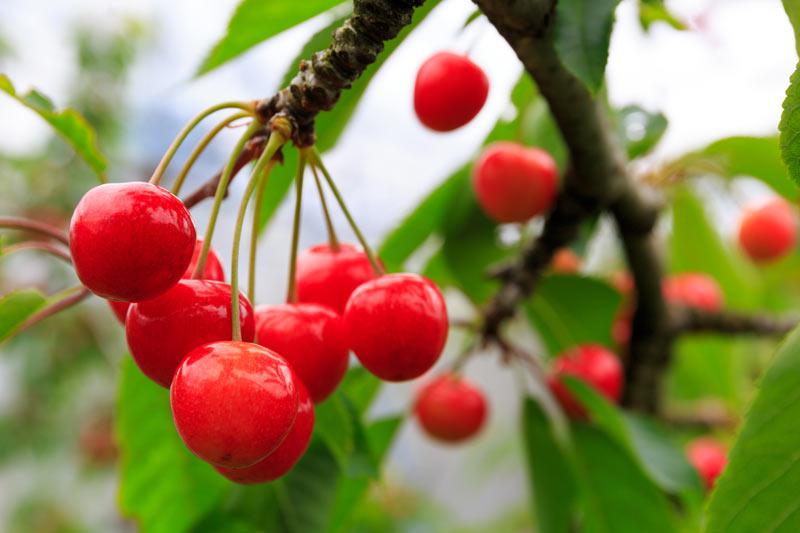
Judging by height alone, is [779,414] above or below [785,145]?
below

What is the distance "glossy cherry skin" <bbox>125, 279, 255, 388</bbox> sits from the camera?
48cm

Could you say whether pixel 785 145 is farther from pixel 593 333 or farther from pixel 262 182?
pixel 593 333

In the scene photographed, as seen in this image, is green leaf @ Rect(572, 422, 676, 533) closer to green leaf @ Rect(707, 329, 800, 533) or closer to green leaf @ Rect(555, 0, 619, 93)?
green leaf @ Rect(707, 329, 800, 533)

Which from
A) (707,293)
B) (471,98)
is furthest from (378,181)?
(471,98)

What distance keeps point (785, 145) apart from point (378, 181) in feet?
14.3

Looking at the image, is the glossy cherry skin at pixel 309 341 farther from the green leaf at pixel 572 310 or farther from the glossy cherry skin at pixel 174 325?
the green leaf at pixel 572 310

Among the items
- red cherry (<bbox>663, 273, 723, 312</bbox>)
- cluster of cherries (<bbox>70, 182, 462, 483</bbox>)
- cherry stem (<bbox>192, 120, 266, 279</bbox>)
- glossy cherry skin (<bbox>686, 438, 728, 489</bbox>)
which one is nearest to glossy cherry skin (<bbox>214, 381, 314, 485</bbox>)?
cluster of cherries (<bbox>70, 182, 462, 483</bbox>)

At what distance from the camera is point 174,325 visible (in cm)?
48

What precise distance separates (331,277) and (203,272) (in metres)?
0.12

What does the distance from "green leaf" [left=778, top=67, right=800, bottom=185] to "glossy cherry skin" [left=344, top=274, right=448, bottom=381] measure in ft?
0.76

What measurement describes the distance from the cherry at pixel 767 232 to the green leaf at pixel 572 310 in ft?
1.66

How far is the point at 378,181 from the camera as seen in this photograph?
4.76 metres

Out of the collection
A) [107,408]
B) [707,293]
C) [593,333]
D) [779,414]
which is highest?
[779,414]

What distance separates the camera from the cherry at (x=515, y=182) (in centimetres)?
89
